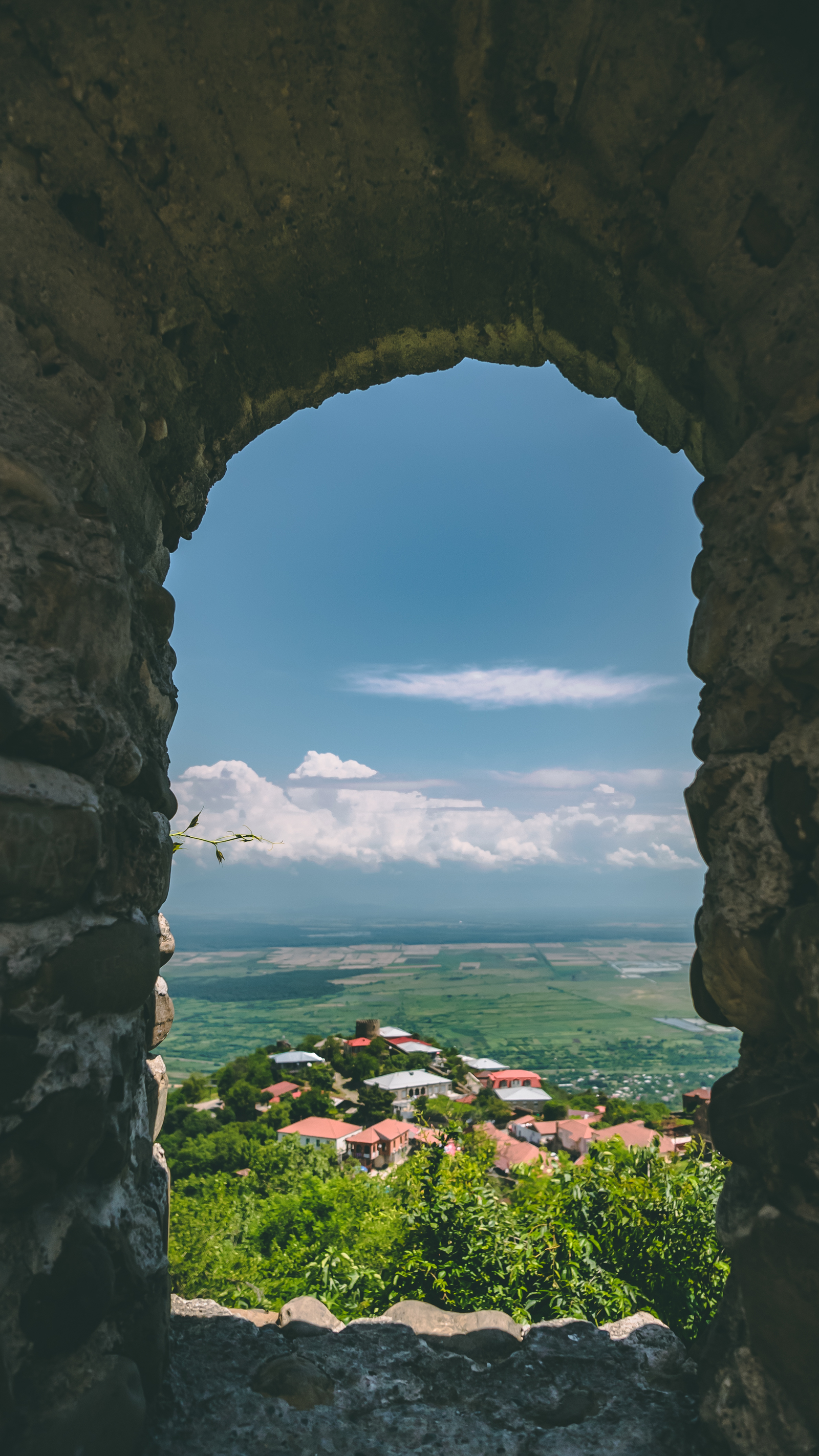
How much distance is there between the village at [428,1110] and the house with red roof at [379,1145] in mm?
25

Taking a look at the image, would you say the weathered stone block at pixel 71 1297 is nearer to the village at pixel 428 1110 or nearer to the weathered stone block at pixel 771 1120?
the weathered stone block at pixel 771 1120

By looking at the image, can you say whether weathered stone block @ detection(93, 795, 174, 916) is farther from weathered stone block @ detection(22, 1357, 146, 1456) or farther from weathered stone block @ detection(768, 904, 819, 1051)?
weathered stone block @ detection(768, 904, 819, 1051)

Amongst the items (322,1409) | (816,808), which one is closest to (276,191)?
(816,808)

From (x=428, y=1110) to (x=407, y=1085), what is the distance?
779 centimetres

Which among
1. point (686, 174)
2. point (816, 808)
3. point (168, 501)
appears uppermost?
point (686, 174)

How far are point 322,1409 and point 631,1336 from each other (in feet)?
3.29

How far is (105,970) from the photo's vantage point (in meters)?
1.57

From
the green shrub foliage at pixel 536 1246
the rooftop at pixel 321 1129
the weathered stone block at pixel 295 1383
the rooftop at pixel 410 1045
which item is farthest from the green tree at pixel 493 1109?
the weathered stone block at pixel 295 1383

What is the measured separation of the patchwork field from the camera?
3884 centimetres

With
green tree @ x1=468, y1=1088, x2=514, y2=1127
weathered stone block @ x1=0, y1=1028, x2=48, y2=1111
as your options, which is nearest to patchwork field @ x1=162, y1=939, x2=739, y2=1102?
green tree @ x1=468, y1=1088, x2=514, y2=1127

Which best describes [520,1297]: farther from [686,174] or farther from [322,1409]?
[686,174]

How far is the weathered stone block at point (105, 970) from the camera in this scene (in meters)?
1.46

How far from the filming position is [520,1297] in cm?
322

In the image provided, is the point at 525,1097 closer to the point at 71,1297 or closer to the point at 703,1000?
the point at 703,1000
